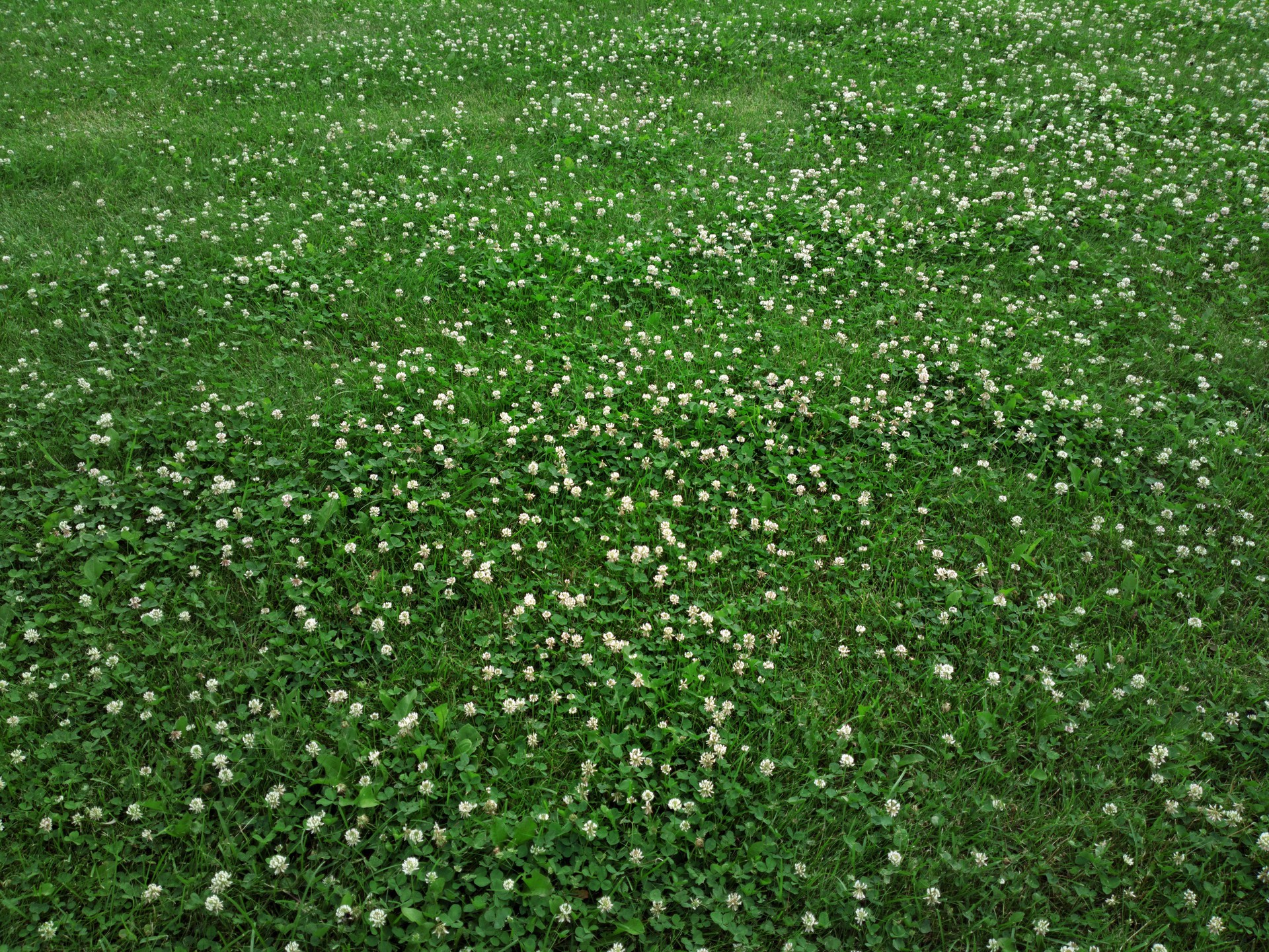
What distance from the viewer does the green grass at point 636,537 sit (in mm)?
3016

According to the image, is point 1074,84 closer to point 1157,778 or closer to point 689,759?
point 1157,778

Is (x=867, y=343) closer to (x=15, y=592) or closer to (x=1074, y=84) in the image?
(x=15, y=592)

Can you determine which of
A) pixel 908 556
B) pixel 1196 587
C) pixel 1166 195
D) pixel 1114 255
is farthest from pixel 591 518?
pixel 1166 195

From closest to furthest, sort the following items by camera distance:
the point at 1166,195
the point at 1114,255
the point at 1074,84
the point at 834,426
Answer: the point at 834,426 → the point at 1114,255 → the point at 1166,195 → the point at 1074,84

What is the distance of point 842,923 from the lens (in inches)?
115

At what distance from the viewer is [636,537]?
4305mm

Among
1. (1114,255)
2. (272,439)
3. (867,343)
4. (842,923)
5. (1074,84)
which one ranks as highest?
(1074,84)

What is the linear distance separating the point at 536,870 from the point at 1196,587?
150 inches

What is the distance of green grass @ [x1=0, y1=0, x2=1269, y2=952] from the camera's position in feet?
9.89

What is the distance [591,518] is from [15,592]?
3.04 meters

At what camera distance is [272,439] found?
15.5 feet

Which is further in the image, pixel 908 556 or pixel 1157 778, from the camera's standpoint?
pixel 908 556

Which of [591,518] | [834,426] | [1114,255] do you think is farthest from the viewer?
[1114,255]

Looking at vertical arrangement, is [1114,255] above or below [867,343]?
above
